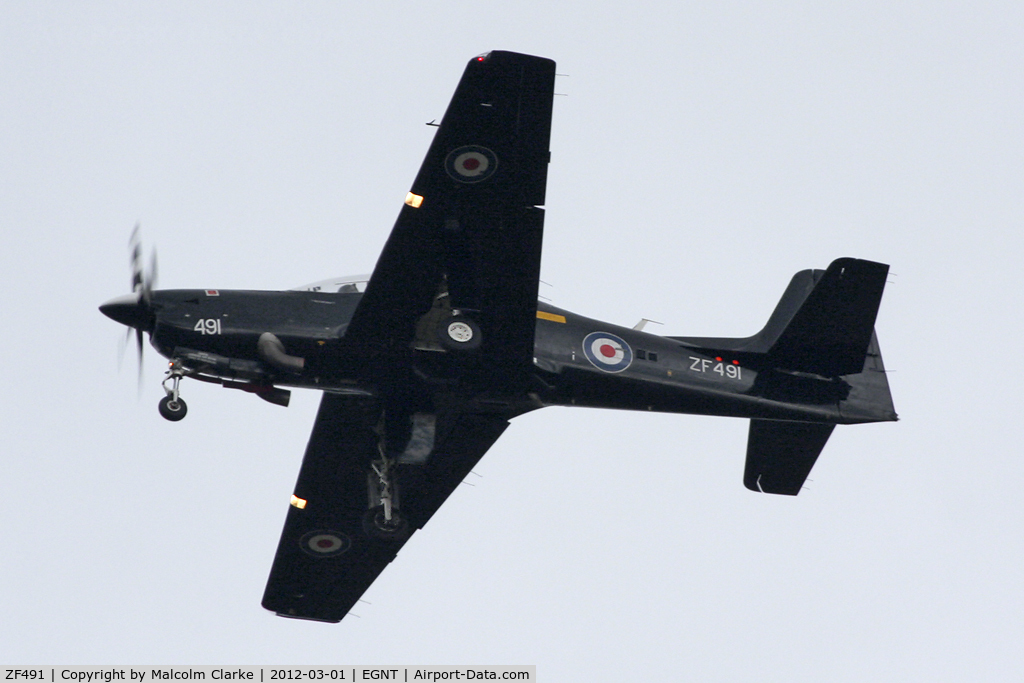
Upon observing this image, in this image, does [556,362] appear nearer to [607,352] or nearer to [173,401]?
[607,352]

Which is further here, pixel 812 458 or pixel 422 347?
pixel 812 458

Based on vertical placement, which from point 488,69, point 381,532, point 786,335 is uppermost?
point 488,69

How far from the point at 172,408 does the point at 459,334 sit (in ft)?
13.6

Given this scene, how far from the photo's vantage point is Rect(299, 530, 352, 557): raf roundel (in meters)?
26.2

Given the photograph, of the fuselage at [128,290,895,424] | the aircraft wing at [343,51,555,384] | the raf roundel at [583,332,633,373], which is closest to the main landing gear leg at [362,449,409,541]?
the fuselage at [128,290,895,424]

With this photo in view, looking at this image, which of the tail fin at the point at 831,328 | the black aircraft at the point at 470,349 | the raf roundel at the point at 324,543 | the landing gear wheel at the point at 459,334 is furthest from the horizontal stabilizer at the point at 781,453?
the raf roundel at the point at 324,543

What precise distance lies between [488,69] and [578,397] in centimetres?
552

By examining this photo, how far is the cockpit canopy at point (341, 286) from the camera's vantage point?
22.4 meters

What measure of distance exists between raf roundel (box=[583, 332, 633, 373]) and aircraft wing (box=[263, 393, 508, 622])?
7.12 ft

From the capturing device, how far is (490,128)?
20281mm

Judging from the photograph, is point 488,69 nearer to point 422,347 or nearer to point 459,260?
point 459,260

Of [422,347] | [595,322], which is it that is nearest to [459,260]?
[422,347]

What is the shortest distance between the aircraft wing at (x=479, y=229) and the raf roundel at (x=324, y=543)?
206 inches

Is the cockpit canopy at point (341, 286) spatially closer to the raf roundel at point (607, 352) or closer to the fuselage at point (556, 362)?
the fuselage at point (556, 362)
